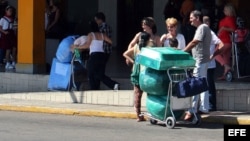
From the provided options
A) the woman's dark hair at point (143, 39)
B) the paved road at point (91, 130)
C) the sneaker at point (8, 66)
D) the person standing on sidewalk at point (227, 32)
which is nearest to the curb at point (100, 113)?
the paved road at point (91, 130)

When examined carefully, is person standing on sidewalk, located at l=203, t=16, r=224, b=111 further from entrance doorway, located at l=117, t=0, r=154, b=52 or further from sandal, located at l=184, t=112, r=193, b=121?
entrance doorway, located at l=117, t=0, r=154, b=52

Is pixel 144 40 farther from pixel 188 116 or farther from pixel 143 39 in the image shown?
pixel 188 116

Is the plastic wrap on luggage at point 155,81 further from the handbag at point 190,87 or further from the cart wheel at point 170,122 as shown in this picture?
the cart wheel at point 170,122

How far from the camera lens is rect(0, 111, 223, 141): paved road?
37.9ft

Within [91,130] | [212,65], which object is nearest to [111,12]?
[212,65]

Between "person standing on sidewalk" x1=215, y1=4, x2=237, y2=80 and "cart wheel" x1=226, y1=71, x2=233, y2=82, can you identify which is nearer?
"cart wheel" x1=226, y1=71, x2=233, y2=82

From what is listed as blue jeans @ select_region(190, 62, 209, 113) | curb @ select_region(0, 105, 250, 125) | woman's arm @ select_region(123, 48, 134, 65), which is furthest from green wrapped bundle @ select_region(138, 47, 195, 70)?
curb @ select_region(0, 105, 250, 125)

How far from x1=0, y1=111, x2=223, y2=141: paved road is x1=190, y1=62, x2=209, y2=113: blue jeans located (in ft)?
Result: 1.32

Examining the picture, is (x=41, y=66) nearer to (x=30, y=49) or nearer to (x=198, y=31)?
(x=30, y=49)

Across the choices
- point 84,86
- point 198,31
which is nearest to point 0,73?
point 84,86

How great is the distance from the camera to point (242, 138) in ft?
25.9

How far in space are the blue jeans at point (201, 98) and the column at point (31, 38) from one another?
5248 mm

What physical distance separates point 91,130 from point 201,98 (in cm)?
247

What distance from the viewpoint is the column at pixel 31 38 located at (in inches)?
690
